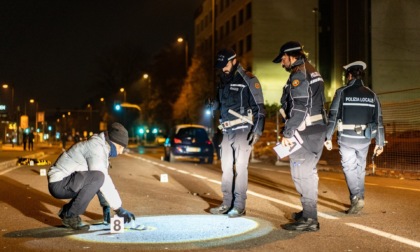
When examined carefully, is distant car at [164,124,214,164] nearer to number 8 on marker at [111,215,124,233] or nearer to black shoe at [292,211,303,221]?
black shoe at [292,211,303,221]

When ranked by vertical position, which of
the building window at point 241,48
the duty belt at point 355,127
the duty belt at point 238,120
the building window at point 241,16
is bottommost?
the duty belt at point 355,127

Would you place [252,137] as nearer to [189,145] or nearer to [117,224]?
[117,224]

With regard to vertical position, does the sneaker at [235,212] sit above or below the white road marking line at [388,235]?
above

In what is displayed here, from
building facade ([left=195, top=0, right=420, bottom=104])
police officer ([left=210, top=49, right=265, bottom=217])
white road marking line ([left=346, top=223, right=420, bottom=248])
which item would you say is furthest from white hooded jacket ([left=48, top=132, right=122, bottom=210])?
building facade ([left=195, top=0, right=420, bottom=104])

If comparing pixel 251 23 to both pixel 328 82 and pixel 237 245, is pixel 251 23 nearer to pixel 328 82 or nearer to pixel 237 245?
pixel 328 82

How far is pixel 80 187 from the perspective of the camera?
21.0ft

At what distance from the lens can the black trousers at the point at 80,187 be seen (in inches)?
250

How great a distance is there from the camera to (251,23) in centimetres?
5931

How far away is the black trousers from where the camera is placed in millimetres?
6352

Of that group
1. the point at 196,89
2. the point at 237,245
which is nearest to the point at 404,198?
the point at 237,245

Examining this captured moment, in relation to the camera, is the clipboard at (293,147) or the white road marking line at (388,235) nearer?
the white road marking line at (388,235)

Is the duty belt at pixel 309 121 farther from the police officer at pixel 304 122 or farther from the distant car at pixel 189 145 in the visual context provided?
the distant car at pixel 189 145

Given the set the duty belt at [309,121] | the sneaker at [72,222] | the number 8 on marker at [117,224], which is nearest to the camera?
the number 8 on marker at [117,224]

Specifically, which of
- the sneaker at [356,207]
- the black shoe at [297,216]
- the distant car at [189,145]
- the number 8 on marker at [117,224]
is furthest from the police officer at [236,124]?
the distant car at [189,145]
